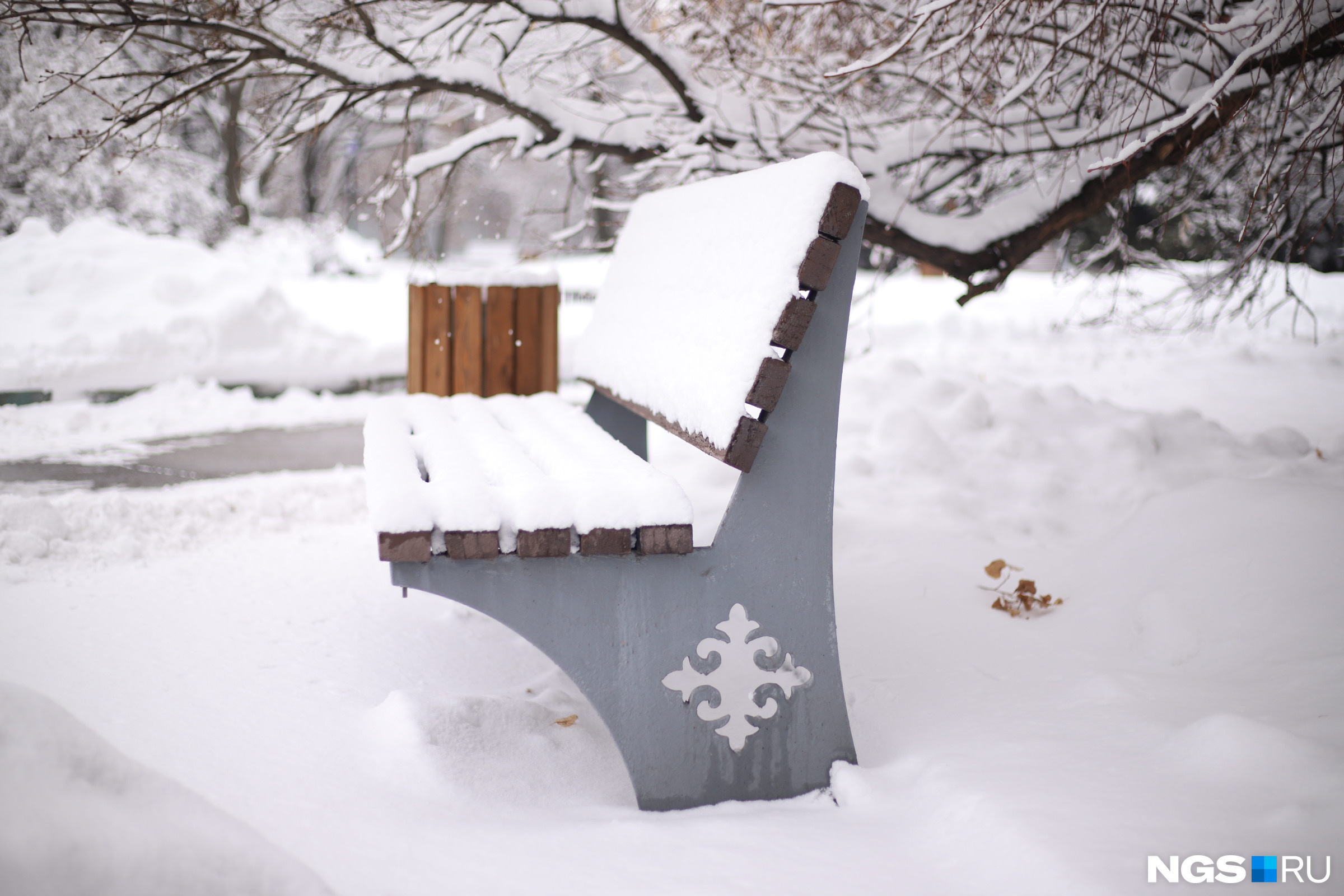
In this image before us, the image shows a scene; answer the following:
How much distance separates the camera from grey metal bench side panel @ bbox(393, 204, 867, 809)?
6.38ft

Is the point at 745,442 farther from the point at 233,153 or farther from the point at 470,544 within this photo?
the point at 233,153

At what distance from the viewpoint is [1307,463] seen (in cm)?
430

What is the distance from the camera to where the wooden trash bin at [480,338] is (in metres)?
3.92

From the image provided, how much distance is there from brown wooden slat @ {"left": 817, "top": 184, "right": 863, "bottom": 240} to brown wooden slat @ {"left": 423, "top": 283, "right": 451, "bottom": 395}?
2364mm

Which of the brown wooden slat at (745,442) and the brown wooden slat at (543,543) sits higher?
the brown wooden slat at (745,442)

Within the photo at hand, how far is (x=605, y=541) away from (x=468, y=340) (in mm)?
2300

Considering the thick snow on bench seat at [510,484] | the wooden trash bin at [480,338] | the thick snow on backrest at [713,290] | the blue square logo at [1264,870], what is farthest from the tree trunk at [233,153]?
the blue square logo at [1264,870]

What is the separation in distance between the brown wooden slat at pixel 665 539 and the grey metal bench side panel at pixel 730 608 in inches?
2.2

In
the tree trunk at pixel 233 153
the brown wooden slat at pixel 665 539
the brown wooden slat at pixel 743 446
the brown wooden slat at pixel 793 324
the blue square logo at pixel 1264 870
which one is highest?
the tree trunk at pixel 233 153

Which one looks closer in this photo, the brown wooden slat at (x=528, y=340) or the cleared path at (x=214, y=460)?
the brown wooden slat at (x=528, y=340)

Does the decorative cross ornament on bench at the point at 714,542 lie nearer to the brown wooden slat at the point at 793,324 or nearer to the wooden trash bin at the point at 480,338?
the brown wooden slat at the point at 793,324

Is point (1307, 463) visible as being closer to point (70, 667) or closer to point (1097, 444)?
point (1097, 444)

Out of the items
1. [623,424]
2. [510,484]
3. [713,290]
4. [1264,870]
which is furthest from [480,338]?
[1264,870]

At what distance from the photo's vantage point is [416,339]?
157 inches
